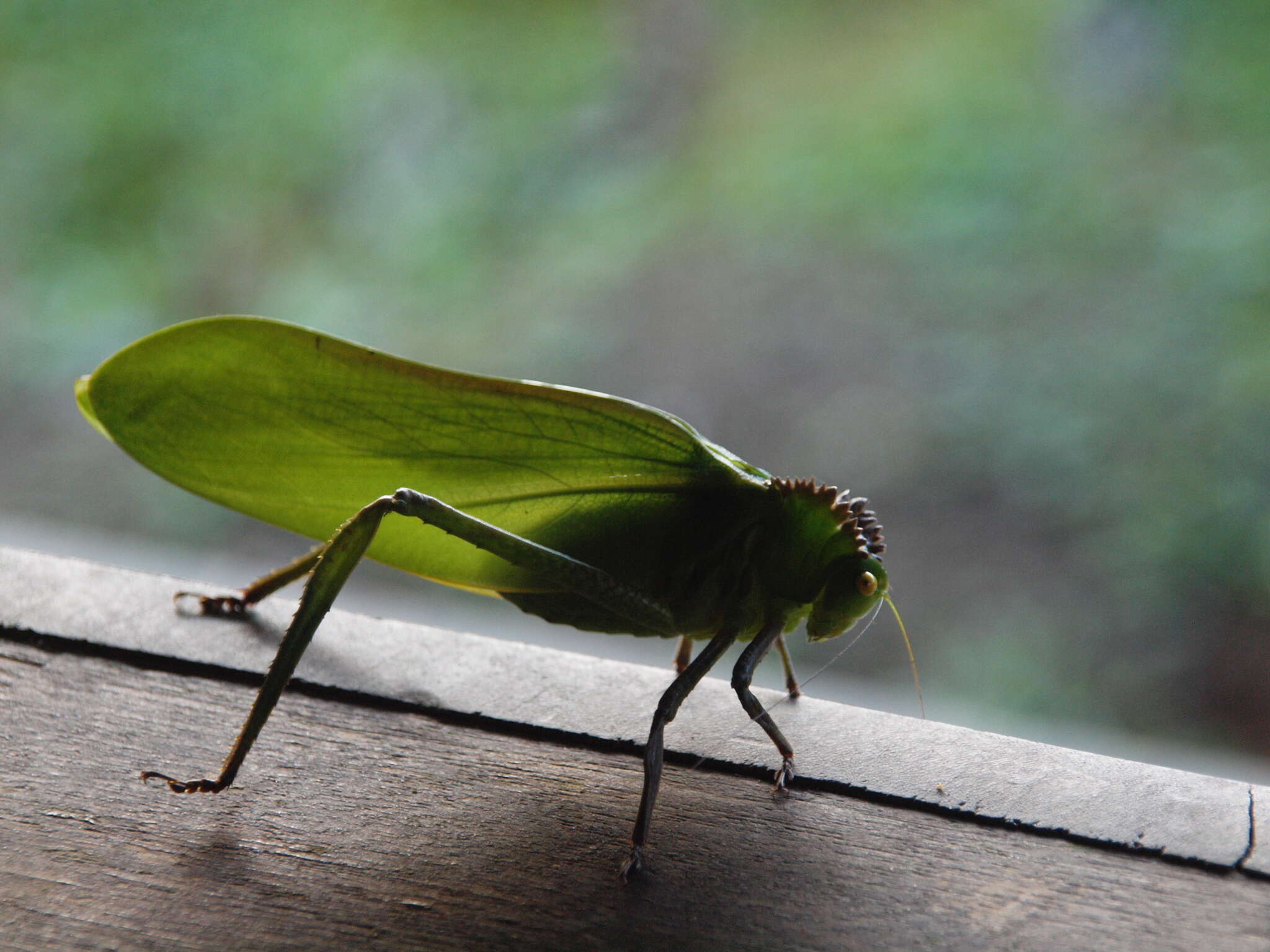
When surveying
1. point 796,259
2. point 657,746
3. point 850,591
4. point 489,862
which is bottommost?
point 489,862

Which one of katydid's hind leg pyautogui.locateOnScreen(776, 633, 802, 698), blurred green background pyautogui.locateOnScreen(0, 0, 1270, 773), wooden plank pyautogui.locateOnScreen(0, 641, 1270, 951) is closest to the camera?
wooden plank pyautogui.locateOnScreen(0, 641, 1270, 951)

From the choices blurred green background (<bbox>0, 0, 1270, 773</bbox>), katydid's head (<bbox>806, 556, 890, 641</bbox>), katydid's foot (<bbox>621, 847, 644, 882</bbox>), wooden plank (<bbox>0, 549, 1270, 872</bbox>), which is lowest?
katydid's foot (<bbox>621, 847, 644, 882</bbox>)

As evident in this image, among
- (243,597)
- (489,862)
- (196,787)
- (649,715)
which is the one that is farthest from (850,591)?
(243,597)

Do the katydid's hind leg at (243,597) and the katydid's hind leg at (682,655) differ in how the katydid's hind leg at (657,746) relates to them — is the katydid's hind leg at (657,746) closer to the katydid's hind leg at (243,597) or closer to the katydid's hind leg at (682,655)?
the katydid's hind leg at (682,655)

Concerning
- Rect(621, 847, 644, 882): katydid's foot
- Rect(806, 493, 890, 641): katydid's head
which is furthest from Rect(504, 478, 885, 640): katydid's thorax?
Rect(621, 847, 644, 882): katydid's foot

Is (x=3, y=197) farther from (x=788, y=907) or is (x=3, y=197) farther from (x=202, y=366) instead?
(x=788, y=907)

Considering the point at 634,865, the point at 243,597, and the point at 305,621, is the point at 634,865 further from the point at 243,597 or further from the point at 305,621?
the point at 243,597

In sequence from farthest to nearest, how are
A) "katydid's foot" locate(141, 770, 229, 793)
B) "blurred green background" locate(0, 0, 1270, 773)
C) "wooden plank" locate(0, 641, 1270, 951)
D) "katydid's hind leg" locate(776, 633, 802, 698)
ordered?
1. "blurred green background" locate(0, 0, 1270, 773)
2. "katydid's hind leg" locate(776, 633, 802, 698)
3. "katydid's foot" locate(141, 770, 229, 793)
4. "wooden plank" locate(0, 641, 1270, 951)

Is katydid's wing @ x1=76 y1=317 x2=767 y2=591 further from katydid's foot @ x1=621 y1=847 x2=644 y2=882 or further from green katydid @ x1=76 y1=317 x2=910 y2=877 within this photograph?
katydid's foot @ x1=621 y1=847 x2=644 y2=882

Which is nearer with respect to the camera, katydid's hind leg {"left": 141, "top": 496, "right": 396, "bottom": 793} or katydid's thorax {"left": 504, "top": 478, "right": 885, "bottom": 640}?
katydid's hind leg {"left": 141, "top": 496, "right": 396, "bottom": 793}
